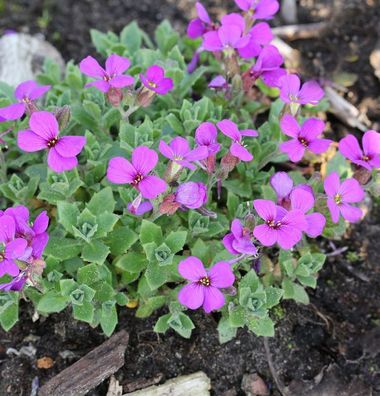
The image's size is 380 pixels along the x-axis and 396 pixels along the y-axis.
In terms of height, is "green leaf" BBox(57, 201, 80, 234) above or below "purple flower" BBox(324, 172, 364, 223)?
below

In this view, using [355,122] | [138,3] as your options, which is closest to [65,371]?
[355,122]

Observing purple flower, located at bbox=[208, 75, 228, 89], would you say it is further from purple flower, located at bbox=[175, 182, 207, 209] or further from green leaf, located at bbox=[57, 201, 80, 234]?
green leaf, located at bbox=[57, 201, 80, 234]

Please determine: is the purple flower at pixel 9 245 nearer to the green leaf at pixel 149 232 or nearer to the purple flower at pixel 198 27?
the green leaf at pixel 149 232

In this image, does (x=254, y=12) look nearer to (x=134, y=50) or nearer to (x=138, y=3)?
(x=134, y=50)

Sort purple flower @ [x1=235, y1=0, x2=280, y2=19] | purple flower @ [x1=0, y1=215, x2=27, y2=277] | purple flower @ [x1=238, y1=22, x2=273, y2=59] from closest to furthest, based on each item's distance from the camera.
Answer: purple flower @ [x1=0, y1=215, x2=27, y2=277], purple flower @ [x1=238, y1=22, x2=273, y2=59], purple flower @ [x1=235, y1=0, x2=280, y2=19]

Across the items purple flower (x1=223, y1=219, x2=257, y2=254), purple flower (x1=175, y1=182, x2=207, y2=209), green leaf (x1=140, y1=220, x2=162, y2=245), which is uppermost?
purple flower (x1=175, y1=182, x2=207, y2=209)

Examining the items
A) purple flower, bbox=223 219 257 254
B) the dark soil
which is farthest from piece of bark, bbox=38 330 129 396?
purple flower, bbox=223 219 257 254
